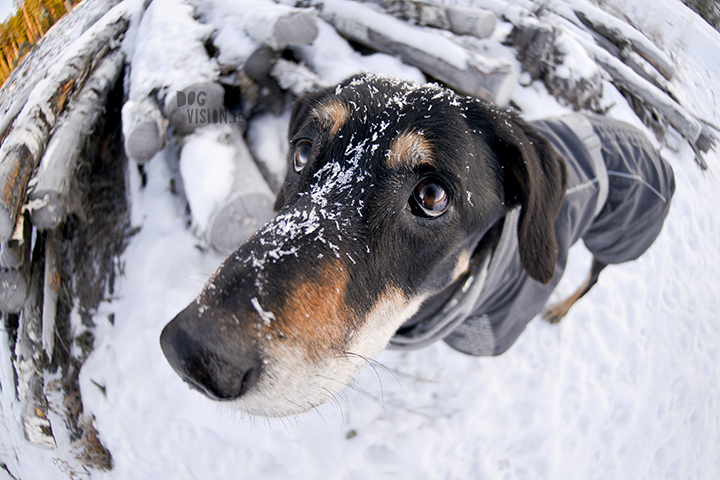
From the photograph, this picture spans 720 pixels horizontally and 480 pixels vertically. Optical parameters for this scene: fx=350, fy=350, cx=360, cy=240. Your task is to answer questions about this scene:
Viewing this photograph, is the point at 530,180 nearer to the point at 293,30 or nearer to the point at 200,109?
the point at 293,30

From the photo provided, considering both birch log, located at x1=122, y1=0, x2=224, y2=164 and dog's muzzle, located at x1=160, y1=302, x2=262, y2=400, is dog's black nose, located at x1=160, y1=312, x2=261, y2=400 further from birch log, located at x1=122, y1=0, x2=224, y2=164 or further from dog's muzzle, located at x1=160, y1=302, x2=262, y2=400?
birch log, located at x1=122, y1=0, x2=224, y2=164

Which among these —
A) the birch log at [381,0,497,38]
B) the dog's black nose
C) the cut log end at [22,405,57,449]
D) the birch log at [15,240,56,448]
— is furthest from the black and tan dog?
the cut log end at [22,405,57,449]

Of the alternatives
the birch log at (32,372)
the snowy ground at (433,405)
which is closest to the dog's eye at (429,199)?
the snowy ground at (433,405)

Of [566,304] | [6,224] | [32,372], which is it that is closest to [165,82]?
[6,224]

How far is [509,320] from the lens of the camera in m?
2.03

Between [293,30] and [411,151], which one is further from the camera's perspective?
[293,30]

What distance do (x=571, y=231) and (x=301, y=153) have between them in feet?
5.42

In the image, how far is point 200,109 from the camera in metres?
2.37

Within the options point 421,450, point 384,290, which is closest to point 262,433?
point 421,450

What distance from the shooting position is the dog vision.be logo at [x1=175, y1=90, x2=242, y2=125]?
2.27 m

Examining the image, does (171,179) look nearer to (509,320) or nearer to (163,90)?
(163,90)

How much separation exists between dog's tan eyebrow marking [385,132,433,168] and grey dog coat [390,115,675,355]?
63cm

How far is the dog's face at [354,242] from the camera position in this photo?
3.44 feet

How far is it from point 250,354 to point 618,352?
3.08 meters
